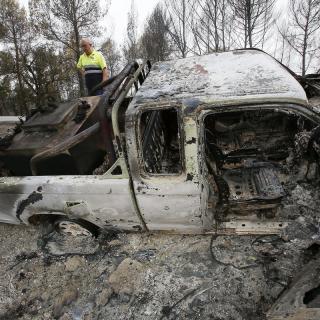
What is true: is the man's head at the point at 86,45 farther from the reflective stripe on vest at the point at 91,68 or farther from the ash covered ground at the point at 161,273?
the ash covered ground at the point at 161,273

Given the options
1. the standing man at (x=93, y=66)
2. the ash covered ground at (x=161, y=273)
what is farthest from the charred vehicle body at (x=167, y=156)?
the standing man at (x=93, y=66)

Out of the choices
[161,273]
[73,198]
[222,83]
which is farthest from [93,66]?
[161,273]

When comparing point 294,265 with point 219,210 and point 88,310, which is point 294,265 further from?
point 88,310

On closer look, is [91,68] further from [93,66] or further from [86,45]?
[86,45]

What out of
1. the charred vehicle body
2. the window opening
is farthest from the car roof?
the window opening

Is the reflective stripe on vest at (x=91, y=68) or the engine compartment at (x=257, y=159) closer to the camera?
the engine compartment at (x=257, y=159)

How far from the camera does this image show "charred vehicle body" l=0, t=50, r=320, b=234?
2.40m

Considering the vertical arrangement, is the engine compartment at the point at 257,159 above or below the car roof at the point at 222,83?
below

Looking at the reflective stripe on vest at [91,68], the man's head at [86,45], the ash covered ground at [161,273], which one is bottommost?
the ash covered ground at [161,273]

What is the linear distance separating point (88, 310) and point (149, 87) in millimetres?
1941

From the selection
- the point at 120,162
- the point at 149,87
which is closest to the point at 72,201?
the point at 120,162

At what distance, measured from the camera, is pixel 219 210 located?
2.99 meters

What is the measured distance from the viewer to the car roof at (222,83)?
2.29 meters

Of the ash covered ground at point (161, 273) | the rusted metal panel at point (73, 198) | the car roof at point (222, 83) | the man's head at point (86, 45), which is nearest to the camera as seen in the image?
the car roof at point (222, 83)
